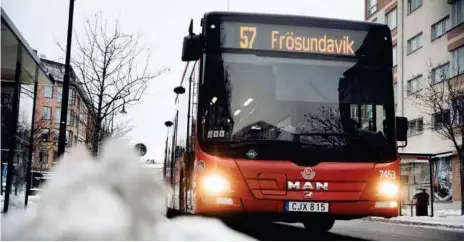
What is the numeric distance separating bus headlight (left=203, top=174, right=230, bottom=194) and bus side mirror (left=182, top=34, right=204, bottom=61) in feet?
5.66

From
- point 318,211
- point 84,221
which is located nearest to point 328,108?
point 318,211

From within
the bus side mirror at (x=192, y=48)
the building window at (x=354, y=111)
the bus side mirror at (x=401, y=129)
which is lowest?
the bus side mirror at (x=401, y=129)

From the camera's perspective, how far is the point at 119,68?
27.3m

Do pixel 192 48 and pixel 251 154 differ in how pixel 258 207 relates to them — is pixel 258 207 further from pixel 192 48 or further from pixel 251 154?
pixel 192 48

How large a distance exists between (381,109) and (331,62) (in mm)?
1008

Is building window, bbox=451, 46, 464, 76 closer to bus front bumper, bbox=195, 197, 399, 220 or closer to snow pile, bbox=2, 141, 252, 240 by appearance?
bus front bumper, bbox=195, 197, 399, 220

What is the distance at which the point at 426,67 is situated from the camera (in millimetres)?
38625

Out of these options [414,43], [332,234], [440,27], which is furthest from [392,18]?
[332,234]

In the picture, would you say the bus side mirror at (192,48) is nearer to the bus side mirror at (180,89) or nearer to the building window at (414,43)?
the bus side mirror at (180,89)

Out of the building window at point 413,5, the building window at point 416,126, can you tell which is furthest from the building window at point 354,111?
the building window at point 413,5

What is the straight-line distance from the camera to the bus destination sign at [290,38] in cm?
923

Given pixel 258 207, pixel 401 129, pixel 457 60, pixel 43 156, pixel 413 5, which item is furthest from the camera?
pixel 43 156

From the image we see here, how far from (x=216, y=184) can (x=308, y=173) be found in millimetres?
1286

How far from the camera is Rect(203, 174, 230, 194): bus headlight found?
343 inches
